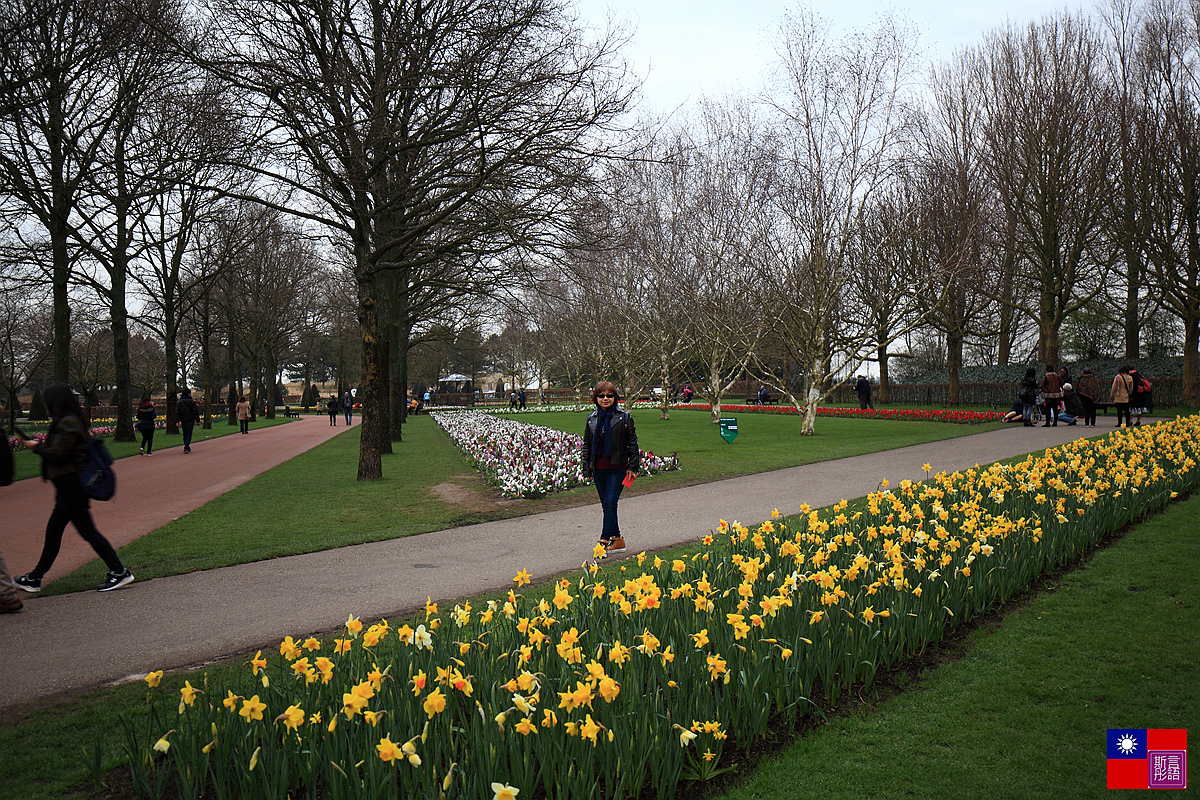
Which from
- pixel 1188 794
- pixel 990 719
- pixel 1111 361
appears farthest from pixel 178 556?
pixel 1111 361

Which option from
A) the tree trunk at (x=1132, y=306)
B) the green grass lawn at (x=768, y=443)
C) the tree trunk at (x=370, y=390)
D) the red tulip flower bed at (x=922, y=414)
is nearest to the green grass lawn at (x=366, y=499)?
the green grass lawn at (x=768, y=443)

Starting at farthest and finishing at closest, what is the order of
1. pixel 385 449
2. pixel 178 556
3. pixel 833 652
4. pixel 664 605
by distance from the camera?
1. pixel 385 449
2. pixel 178 556
3. pixel 664 605
4. pixel 833 652

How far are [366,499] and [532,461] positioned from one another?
317 centimetres

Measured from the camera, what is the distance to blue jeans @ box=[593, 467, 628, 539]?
7047mm

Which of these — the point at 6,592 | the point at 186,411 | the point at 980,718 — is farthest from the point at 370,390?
the point at 980,718

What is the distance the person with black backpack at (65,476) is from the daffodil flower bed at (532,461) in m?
5.57

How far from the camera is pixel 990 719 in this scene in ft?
11.8

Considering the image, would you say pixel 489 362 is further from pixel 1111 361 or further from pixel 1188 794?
pixel 1188 794

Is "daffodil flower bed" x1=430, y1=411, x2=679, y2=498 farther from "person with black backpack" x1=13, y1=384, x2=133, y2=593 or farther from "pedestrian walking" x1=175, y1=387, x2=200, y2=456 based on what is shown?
"pedestrian walking" x1=175, y1=387, x2=200, y2=456

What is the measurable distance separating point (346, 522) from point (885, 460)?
10.2m

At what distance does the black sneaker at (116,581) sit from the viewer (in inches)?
245

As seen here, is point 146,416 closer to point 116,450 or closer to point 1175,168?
point 116,450

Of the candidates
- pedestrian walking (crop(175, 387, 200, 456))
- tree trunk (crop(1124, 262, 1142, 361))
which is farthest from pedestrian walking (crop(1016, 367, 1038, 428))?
pedestrian walking (crop(175, 387, 200, 456))

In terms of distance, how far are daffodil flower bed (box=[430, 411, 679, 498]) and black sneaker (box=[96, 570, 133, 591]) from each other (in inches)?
208
